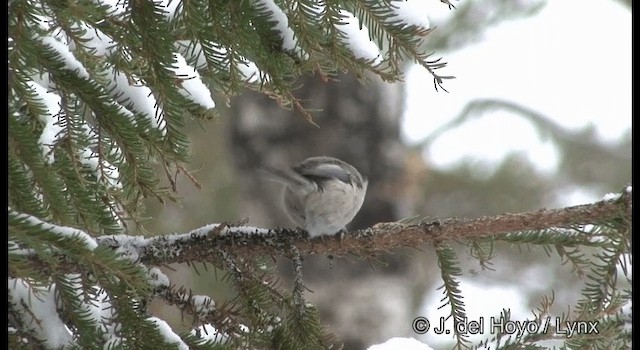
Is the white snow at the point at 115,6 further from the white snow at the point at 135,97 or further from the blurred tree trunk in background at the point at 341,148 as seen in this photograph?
the blurred tree trunk in background at the point at 341,148

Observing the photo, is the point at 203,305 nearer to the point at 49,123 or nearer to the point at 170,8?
the point at 49,123

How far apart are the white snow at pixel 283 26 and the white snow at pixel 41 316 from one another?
83 cm

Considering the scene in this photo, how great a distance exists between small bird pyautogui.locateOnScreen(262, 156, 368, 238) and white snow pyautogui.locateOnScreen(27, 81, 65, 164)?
61 centimetres

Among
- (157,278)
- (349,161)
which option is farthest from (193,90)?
(349,161)

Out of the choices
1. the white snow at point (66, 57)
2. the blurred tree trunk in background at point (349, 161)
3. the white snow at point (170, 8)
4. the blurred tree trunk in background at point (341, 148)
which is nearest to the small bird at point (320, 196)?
the white snow at point (170, 8)

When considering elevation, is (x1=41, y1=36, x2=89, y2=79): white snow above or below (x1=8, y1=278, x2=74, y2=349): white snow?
above

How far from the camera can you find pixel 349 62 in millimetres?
2066

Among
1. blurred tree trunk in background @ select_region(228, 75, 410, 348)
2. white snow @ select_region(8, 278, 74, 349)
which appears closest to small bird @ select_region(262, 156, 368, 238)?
white snow @ select_region(8, 278, 74, 349)

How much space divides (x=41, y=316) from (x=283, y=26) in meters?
0.92

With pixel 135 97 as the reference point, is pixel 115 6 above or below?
above

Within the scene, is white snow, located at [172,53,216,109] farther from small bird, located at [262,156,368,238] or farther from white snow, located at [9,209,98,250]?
white snow, located at [9,209,98,250]

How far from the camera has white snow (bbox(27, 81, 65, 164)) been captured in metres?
1.97

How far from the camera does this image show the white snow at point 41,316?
177 cm

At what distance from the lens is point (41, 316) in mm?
1819
